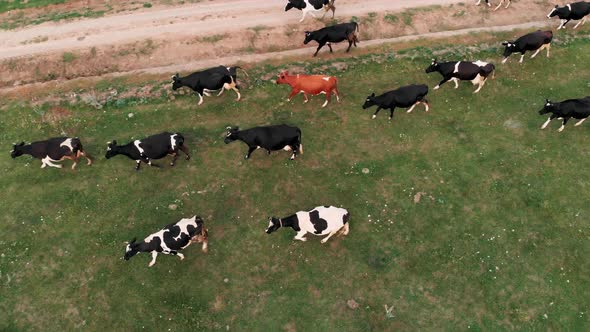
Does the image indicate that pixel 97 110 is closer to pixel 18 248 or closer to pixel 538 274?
pixel 18 248

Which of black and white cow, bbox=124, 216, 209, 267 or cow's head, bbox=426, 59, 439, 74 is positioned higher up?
cow's head, bbox=426, 59, 439, 74

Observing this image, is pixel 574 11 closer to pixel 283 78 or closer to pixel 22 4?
pixel 283 78

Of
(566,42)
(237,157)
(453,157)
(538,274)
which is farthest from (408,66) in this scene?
(538,274)

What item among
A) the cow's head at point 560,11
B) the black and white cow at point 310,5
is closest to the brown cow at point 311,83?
the black and white cow at point 310,5

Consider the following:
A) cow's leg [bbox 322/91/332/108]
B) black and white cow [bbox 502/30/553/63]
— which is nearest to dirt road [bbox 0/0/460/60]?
black and white cow [bbox 502/30/553/63]

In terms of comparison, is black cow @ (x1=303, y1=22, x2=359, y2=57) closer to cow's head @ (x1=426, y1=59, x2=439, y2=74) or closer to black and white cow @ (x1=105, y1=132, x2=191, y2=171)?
cow's head @ (x1=426, y1=59, x2=439, y2=74)

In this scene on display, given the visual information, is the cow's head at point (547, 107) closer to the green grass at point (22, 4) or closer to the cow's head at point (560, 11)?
the cow's head at point (560, 11)
